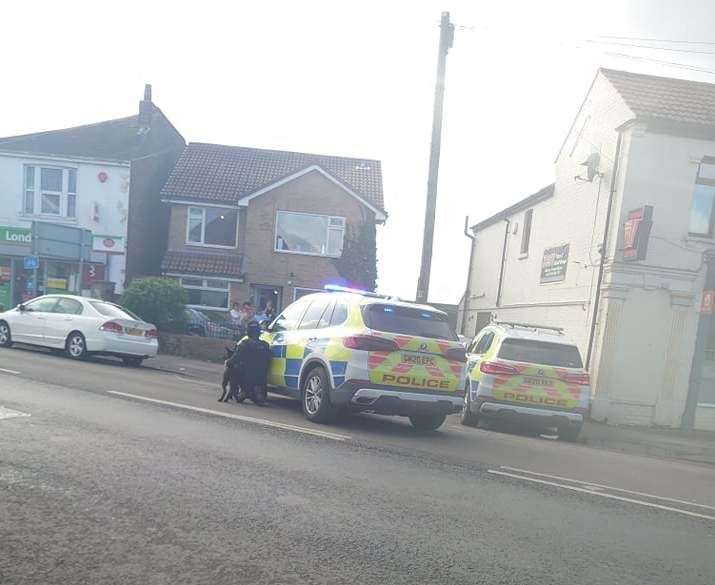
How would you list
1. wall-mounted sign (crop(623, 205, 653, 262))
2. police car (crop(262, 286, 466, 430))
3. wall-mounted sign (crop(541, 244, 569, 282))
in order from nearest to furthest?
1. police car (crop(262, 286, 466, 430))
2. wall-mounted sign (crop(623, 205, 653, 262))
3. wall-mounted sign (crop(541, 244, 569, 282))

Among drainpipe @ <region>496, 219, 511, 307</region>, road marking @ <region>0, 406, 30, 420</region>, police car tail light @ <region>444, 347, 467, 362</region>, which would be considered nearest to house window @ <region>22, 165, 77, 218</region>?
drainpipe @ <region>496, 219, 511, 307</region>

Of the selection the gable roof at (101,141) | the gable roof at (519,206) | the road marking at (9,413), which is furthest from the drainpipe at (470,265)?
the road marking at (9,413)

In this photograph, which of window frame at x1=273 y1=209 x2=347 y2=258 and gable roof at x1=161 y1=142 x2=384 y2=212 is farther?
gable roof at x1=161 y1=142 x2=384 y2=212

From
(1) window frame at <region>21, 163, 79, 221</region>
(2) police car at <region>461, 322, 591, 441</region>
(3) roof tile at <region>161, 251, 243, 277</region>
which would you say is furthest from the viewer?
(1) window frame at <region>21, 163, 79, 221</region>

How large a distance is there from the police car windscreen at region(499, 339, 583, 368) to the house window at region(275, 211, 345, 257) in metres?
14.3

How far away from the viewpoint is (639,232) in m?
12.3

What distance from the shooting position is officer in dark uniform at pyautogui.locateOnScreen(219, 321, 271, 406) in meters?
9.29

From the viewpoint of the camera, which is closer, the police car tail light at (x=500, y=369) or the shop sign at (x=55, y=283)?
the police car tail light at (x=500, y=369)

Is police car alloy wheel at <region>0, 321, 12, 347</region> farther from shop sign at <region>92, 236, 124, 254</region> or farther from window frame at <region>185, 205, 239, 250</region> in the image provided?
window frame at <region>185, 205, 239, 250</region>

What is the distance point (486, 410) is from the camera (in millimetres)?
9828

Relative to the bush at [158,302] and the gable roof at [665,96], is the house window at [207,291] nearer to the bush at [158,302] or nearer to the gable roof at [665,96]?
→ the bush at [158,302]

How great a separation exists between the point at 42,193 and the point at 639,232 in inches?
839

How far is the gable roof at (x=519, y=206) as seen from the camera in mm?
17234

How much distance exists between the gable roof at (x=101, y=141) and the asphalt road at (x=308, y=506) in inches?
728
